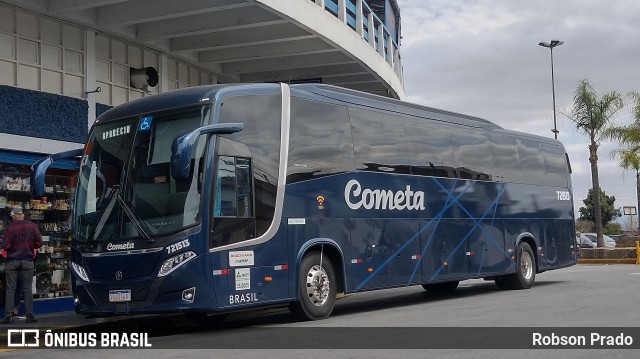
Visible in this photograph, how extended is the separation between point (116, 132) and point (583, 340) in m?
7.15

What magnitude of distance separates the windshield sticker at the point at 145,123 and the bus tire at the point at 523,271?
10.1 m

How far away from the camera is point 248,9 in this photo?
16094mm

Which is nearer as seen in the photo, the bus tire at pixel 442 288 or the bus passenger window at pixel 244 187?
the bus passenger window at pixel 244 187

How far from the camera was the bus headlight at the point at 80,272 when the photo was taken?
11703mm

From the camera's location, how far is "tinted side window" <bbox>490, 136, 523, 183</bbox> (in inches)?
714

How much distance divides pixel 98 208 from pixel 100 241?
0.50m

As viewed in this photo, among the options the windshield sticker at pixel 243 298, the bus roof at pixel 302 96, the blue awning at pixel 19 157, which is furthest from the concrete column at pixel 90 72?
the windshield sticker at pixel 243 298

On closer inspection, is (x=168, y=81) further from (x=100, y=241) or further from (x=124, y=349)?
(x=124, y=349)

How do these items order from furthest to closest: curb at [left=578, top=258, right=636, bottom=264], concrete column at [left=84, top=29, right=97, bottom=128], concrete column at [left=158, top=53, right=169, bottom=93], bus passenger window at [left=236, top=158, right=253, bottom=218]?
curb at [left=578, top=258, right=636, bottom=264] < concrete column at [left=158, top=53, right=169, bottom=93] < concrete column at [left=84, top=29, right=97, bottom=128] < bus passenger window at [left=236, top=158, right=253, bottom=218]

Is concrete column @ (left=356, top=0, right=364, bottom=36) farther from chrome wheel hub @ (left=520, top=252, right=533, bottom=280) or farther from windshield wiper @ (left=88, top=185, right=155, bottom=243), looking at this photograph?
windshield wiper @ (left=88, top=185, right=155, bottom=243)

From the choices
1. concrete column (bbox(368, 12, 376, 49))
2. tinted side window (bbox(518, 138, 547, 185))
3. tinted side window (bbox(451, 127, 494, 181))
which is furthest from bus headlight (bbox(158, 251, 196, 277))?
concrete column (bbox(368, 12, 376, 49))

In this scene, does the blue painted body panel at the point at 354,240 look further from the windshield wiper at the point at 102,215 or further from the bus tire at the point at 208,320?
the bus tire at the point at 208,320

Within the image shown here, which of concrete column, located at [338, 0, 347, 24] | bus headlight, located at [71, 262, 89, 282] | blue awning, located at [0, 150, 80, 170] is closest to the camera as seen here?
bus headlight, located at [71, 262, 89, 282]

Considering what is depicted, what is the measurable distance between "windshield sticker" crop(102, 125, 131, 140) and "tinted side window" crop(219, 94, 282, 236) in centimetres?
156
